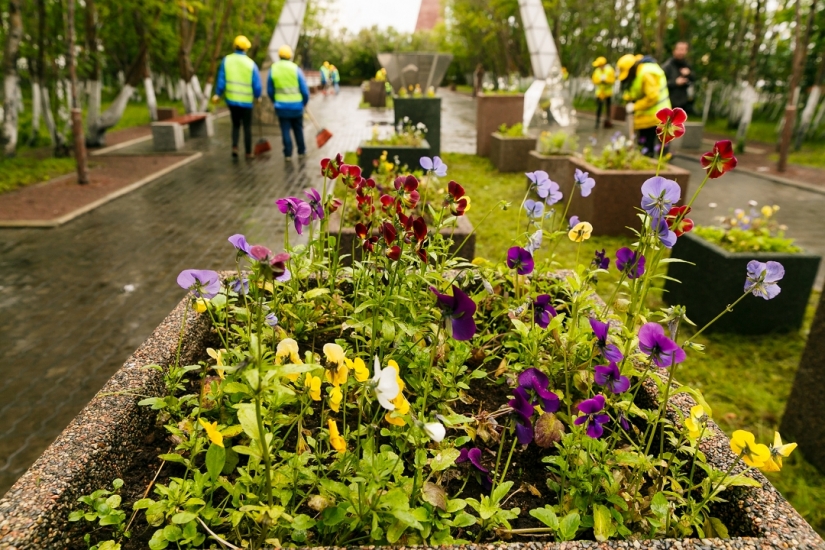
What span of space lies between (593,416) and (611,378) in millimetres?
107

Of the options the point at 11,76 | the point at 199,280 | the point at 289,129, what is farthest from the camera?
the point at 289,129

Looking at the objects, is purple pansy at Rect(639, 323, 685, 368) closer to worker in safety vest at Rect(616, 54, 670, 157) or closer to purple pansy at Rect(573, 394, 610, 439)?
purple pansy at Rect(573, 394, 610, 439)

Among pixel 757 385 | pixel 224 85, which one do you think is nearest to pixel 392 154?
pixel 224 85

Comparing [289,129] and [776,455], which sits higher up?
[776,455]

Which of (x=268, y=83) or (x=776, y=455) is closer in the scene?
(x=776, y=455)

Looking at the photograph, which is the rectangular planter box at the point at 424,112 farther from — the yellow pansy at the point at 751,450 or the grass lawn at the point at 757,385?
the yellow pansy at the point at 751,450

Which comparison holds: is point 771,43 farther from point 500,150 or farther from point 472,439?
point 472,439

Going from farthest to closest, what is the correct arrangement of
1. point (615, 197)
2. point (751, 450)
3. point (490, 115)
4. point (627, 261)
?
point (490, 115), point (615, 197), point (627, 261), point (751, 450)

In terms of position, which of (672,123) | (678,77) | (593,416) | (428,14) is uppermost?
(428,14)

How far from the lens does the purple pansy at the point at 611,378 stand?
1443 millimetres

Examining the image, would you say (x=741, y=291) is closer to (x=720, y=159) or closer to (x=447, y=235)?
(x=447, y=235)

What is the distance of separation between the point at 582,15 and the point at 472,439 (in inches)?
1038

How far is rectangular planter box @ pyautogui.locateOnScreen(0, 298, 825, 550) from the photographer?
122 cm

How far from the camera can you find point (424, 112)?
10898 mm
